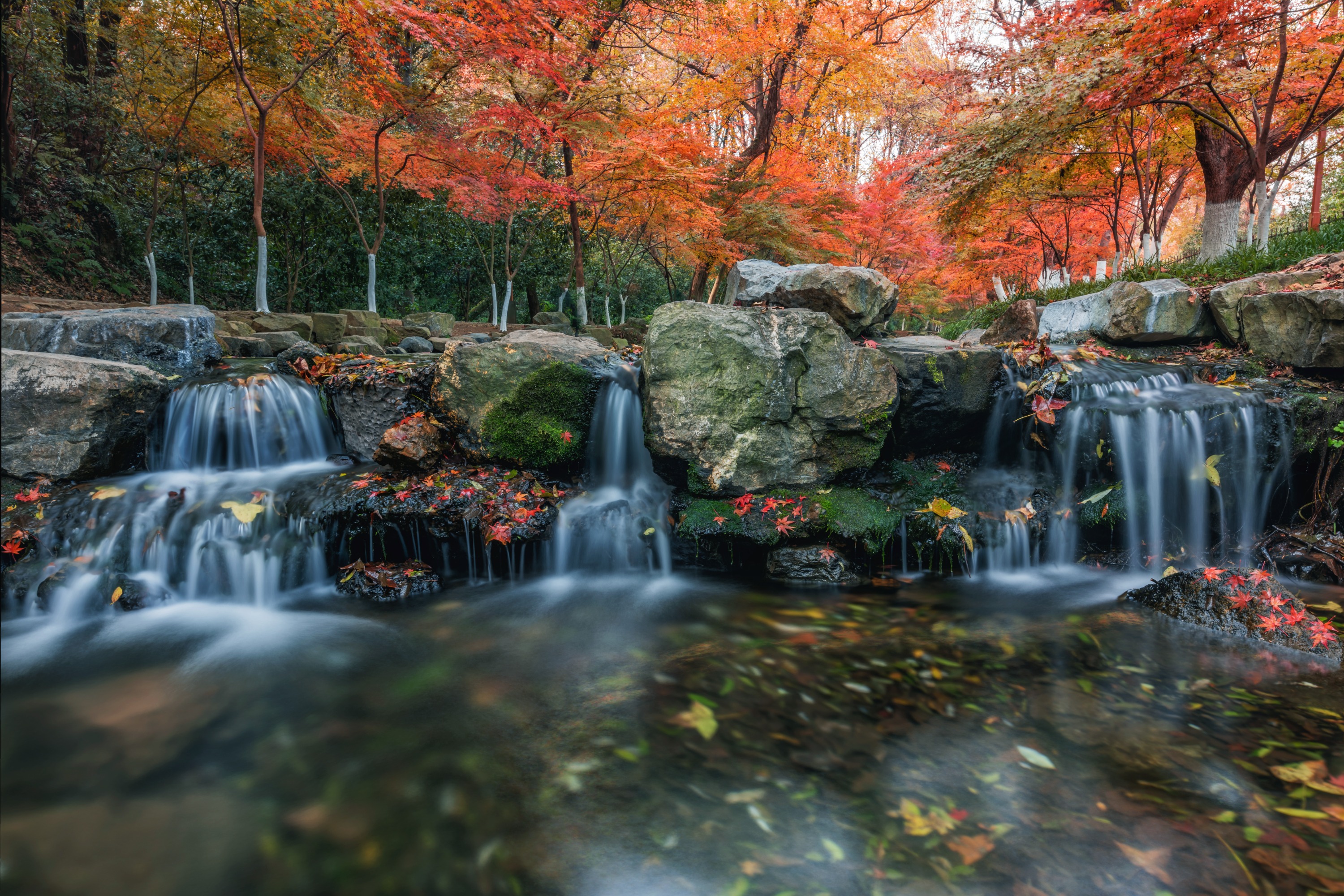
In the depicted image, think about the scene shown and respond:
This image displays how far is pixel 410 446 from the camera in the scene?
534 cm

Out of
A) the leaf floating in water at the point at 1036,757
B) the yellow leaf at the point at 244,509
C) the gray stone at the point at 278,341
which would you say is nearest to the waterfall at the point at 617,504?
the yellow leaf at the point at 244,509

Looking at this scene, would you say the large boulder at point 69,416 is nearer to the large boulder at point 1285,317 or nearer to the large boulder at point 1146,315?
the large boulder at point 1146,315

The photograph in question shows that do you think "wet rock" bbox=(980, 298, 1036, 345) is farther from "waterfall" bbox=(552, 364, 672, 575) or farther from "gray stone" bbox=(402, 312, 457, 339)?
"gray stone" bbox=(402, 312, 457, 339)

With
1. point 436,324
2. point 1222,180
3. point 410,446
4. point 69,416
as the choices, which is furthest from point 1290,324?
point 436,324

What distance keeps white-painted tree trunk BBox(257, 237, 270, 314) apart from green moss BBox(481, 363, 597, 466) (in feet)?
27.6

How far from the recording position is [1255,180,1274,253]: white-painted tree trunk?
32.0 ft

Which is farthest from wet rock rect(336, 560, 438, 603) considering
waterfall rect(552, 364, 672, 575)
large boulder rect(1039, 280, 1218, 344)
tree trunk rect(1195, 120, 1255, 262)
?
tree trunk rect(1195, 120, 1255, 262)

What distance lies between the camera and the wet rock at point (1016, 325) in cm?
1018

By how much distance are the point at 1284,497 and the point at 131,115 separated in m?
19.5

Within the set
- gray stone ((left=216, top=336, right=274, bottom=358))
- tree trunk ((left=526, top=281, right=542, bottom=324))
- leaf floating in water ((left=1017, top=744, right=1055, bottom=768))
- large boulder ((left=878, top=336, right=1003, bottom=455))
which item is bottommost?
leaf floating in water ((left=1017, top=744, right=1055, bottom=768))

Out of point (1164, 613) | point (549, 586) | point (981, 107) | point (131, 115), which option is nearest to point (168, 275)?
point (131, 115)

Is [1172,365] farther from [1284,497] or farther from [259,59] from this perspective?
[259,59]

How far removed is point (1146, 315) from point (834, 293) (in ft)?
14.6

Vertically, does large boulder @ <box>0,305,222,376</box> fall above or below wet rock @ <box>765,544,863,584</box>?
above
